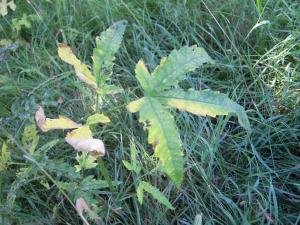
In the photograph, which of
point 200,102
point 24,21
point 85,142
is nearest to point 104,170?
point 85,142

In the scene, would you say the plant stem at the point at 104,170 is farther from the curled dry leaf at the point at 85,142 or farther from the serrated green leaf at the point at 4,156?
the serrated green leaf at the point at 4,156

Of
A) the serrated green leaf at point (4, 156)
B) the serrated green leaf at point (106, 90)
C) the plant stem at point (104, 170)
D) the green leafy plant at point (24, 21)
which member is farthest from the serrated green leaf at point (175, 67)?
the green leafy plant at point (24, 21)

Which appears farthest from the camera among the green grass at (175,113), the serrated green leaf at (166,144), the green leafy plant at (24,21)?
the green leafy plant at (24,21)

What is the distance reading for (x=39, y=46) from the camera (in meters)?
1.97

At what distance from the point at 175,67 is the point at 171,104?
98mm

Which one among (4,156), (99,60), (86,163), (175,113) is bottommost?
(175,113)

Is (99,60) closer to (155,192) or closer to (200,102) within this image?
(200,102)

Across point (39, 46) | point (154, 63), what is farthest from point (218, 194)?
point (39, 46)

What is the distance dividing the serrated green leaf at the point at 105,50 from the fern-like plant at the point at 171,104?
0.11 m

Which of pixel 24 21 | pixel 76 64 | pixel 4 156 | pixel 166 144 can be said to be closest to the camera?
pixel 166 144

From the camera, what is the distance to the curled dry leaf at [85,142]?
1015mm

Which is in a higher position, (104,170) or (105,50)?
(105,50)

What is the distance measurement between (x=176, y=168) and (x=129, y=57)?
2.98 feet

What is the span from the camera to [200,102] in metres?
1.04
